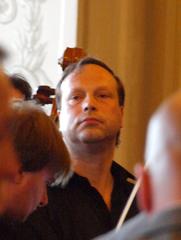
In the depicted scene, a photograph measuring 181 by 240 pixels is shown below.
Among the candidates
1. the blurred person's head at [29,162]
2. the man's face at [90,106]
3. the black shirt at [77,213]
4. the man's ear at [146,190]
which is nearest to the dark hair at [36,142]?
the blurred person's head at [29,162]

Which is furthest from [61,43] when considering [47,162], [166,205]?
[166,205]

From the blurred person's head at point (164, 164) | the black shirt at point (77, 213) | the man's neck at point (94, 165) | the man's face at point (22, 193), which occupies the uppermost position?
the blurred person's head at point (164, 164)

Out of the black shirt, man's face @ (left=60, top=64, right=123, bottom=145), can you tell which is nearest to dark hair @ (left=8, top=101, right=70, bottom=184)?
the black shirt

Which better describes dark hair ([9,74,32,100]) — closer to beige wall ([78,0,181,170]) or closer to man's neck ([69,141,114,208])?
man's neck ([69,141,114,208])

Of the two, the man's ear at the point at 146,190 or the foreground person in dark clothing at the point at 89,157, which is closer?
the man's ear at the point at 146,190

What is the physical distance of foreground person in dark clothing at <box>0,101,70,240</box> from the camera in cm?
125

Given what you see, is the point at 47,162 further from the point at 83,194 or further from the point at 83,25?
the point at 83,25

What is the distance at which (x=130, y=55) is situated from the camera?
238cm

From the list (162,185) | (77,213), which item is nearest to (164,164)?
(162,185)

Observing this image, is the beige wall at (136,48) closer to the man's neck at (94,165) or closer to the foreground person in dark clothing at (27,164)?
the man's neck at (94,165)

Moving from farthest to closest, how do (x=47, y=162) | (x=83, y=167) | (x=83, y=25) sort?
(x=83, y=25) < (x=83, y=167) < (x=47, y=162)

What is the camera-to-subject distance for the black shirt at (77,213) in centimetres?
154

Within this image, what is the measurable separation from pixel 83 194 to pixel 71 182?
0.04 metres

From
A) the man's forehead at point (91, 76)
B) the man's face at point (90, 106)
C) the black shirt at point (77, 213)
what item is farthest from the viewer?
the man's forehead at point (91, 76)
